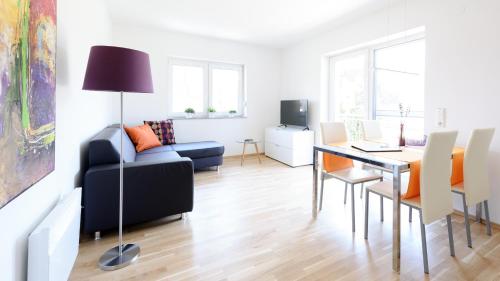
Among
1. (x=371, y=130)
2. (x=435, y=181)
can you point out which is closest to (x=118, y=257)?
(x=435, y=181)

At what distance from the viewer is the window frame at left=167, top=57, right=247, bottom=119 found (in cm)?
492

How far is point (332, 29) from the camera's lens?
435 cm

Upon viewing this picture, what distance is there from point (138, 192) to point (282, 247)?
1302 millimetres

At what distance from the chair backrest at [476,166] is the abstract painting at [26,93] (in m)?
2.79

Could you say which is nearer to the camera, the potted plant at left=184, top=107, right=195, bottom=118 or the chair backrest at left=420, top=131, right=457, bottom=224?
the chair backrest at left=420, top=131, right=457, bottom=224

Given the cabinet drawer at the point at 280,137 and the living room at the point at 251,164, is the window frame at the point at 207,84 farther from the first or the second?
the cabinet drawer at the point at 280,137

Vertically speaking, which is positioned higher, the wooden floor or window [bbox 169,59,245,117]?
window [bbox 169,59,245,117]

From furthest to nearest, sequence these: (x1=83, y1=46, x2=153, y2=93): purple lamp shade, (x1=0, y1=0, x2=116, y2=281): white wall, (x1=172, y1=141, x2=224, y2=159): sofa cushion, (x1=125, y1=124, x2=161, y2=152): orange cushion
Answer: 1. (x1=172, y1=141, x2=224, y2=159): sofa cushion
2. (x1=125, y1=124, x2=161, y2=152): orange cushion
3. (x1=83, y1=46, x2=153, y2=93): purple lamp shade
4. (x1=0, y1=0, x2=116, y2=281): white wall

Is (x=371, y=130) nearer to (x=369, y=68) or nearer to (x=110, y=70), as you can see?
(x=369, y=68)

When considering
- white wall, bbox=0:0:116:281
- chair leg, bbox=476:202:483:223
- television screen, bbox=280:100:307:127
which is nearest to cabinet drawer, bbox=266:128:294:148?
television screen, bbox=280:100:307:127

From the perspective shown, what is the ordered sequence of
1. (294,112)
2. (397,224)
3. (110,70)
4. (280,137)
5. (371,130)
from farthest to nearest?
(294,112), (280,137), (371,130), (397,224), (110,70)

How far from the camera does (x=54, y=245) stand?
1164mm

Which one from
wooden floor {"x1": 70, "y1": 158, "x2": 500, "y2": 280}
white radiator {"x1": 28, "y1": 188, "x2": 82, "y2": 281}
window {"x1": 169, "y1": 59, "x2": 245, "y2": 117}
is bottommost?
wooden floor {"x1": 70, "y1": 158, "x2": 500, "y2": 280}

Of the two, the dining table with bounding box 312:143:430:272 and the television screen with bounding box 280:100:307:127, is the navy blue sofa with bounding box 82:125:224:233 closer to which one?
the dining table with bounding box 312:143:430:272
